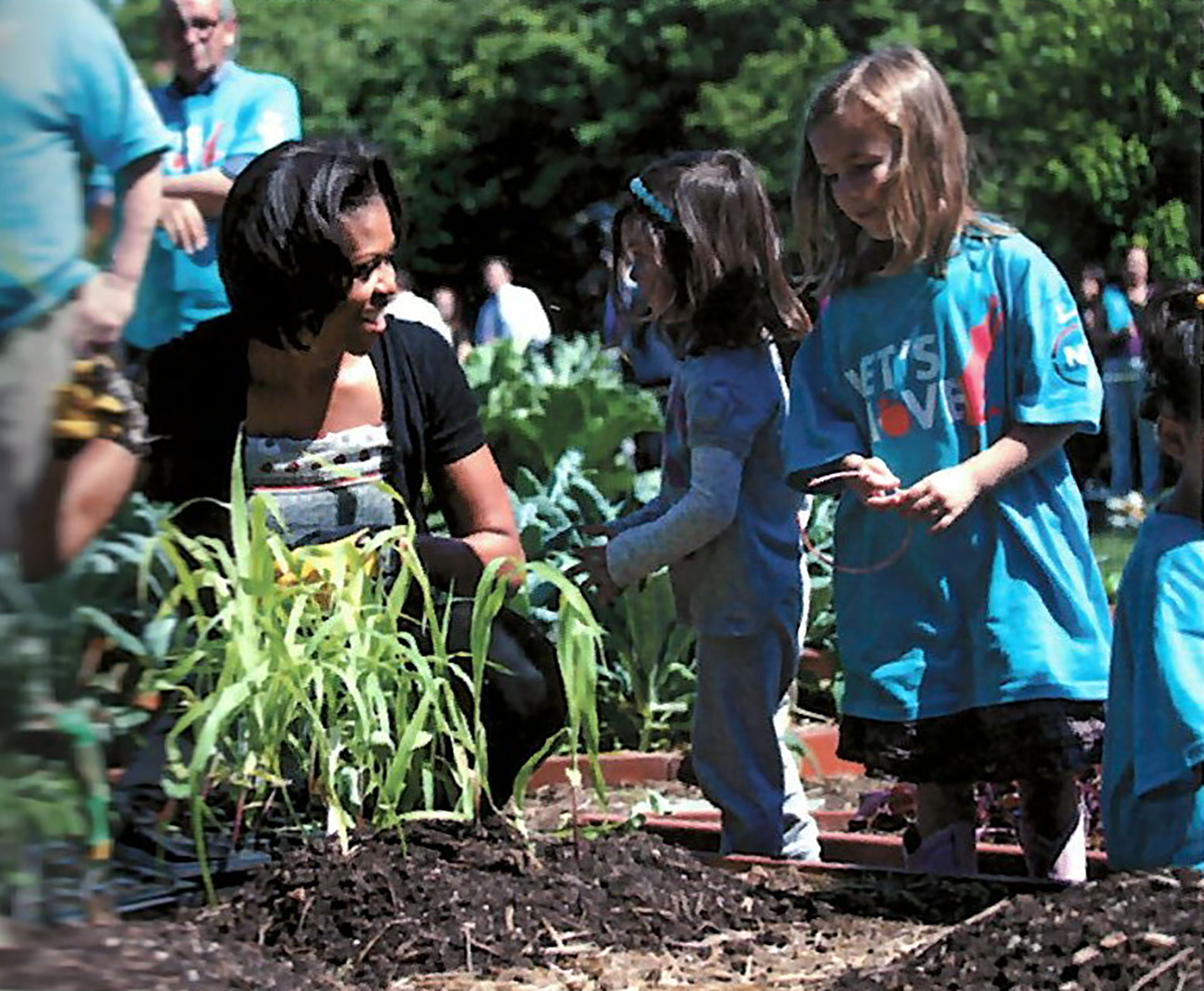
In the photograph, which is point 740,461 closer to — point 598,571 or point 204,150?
point 598,571

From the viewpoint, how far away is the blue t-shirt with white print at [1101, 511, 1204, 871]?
2.58 meters

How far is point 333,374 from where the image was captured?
2627mm

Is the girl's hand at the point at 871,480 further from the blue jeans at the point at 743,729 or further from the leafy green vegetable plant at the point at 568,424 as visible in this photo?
the leafy green vegetable plant at the point at 568,424

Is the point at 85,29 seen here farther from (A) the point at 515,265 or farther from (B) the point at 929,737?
(A) the point at 515,265

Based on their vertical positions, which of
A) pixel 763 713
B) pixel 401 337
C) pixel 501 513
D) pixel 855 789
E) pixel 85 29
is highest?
pixel 85 29

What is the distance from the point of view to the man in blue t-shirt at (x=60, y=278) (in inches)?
31.7

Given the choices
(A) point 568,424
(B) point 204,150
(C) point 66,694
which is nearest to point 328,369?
(B) point 204,150

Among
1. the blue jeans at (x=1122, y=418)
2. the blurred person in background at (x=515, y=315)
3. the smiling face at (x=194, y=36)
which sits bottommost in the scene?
the blue jeans at (x=1122, y=418)

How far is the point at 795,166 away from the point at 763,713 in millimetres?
856

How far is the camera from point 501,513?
10.1 ft

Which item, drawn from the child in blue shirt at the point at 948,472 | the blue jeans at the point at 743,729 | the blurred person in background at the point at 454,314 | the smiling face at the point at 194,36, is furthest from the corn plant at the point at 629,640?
the blurred person in background at the point at 454,314

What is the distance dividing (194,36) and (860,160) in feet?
6.60

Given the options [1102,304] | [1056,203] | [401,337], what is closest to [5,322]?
[401,337]

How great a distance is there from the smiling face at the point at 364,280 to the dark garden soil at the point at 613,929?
58 centimetres
